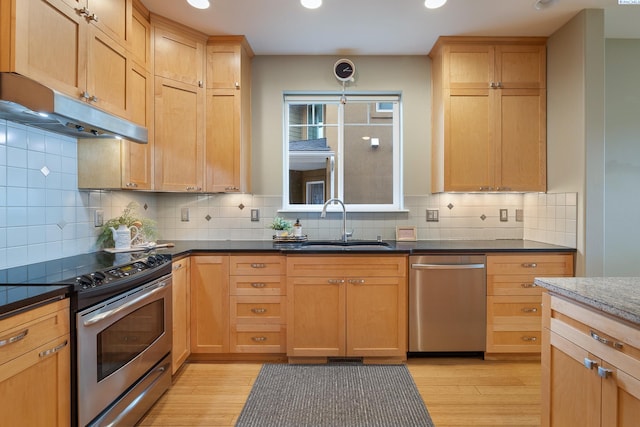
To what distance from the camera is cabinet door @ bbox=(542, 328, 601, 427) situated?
4.06ft

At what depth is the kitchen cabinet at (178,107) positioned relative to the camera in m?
2.71

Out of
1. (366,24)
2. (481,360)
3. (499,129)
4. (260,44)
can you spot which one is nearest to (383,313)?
(481,360)

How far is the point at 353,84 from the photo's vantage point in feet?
10.8

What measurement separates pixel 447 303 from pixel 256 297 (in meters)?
1.50

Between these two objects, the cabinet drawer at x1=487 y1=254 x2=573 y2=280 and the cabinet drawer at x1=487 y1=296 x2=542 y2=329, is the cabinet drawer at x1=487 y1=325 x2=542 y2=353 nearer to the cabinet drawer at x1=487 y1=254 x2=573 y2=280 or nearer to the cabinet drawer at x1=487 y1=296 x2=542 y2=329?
the cabinet drawer at x1=487 y1=296 x2=542 y2=329

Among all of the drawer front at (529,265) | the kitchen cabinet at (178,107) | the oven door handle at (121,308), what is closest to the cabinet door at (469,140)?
the drawer front at (529,265)

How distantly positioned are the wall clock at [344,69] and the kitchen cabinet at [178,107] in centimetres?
120

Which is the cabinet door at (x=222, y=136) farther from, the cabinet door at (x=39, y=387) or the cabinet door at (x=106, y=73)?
the cabinet door at (x=39, y=387)

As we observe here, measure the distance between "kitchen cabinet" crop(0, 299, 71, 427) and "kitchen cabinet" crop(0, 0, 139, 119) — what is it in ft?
3.51

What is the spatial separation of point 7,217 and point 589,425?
2816 millimetres

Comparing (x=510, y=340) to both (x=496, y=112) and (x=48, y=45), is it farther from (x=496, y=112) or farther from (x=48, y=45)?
(x=48, y=45)

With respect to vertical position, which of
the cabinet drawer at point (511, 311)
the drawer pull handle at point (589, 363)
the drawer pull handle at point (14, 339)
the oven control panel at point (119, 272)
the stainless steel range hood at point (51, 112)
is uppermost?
the stainless steel range hood at point (51, 112)

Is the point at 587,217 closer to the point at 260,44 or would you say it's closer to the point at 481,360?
the point at 481,360

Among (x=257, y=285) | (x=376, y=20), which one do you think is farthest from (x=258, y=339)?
(x=376, y=20)
